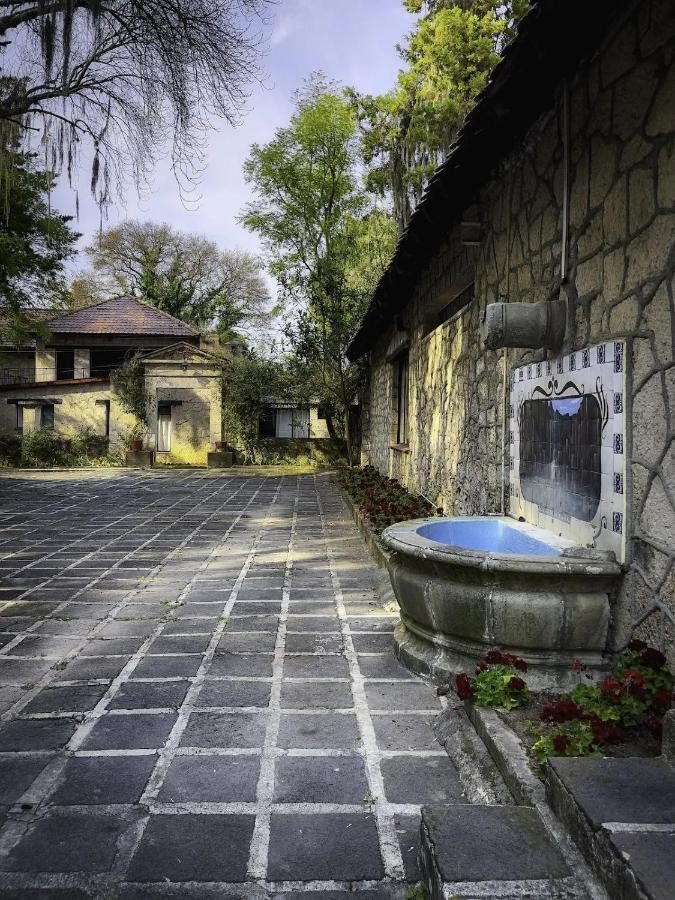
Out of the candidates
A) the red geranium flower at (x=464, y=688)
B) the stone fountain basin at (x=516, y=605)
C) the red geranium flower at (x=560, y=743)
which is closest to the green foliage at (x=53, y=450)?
the stone fountain basin at (x=516, y=605)

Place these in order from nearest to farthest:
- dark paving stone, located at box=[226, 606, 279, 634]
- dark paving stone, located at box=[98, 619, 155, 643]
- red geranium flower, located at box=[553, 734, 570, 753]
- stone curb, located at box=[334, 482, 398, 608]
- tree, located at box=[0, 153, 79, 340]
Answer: red geranium flower, located at box=[553, 734, 570, 753] < dark paving stone, located at box=[98, 619, 155, 643] < dark paving stone, located at box=[226, 606, 279, 634] < stone curb, located at box=[334, 482, 398, 608] < tree, located at box=[0, 153, 79, 340]

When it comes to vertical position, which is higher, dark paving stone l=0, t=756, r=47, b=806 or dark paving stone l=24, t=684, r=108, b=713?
dark paving stone l=0, t=756, r=47, b=806

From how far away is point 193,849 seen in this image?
1838mm

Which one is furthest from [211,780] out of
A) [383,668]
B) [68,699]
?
[383,668]

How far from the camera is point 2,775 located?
2.23 meters

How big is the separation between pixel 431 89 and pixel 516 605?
13.7 m

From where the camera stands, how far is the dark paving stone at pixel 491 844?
1.50 metres

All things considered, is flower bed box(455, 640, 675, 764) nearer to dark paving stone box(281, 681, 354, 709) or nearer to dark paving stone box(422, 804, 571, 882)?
dark paving stone box(422, 804, 571, 882)

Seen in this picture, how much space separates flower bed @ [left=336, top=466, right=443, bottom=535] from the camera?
21.8 ft

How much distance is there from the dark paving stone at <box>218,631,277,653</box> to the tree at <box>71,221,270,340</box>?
25846 millimetres

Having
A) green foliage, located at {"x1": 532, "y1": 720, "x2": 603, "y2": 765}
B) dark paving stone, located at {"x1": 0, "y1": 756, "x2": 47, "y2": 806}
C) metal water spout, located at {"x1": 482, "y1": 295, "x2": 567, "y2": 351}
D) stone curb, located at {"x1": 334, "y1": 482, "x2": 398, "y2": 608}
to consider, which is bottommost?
dark paving stone, located at {"x1": 0, "y1": 756, "x2": 47, "y2": 806}

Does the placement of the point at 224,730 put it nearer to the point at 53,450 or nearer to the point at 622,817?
the point at 622,817

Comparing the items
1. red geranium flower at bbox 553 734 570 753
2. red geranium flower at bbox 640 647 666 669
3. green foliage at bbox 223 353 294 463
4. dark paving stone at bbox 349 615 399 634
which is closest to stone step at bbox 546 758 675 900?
red geranium flower at bbox 553 734 570 753

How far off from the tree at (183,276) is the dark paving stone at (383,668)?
26343 mm
